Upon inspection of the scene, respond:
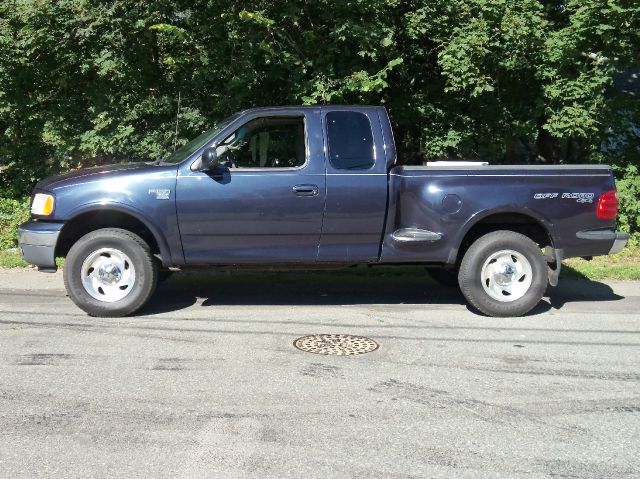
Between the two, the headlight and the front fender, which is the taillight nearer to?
the front fender

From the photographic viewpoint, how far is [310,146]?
695 cm

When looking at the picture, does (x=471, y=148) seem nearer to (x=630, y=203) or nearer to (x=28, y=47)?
(x=630, y=203)

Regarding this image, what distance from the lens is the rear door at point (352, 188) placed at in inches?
269

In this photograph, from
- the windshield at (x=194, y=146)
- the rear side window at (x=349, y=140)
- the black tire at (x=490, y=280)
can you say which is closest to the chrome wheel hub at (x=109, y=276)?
the windshield at (x=194, y=146)

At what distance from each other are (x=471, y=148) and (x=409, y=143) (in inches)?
38.9

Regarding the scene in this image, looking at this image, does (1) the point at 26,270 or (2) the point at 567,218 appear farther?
(1) the point at 26,270

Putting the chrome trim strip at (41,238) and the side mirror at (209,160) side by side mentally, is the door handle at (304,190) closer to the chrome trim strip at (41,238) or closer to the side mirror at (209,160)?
the side mirror at (209,160)

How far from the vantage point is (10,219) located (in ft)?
34.0

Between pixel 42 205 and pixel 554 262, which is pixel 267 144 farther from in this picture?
pixel 554 262

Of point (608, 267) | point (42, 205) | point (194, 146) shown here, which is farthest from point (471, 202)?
point (42, 205)

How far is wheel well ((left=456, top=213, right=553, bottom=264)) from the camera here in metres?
7.18

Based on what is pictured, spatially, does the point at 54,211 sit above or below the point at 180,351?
above

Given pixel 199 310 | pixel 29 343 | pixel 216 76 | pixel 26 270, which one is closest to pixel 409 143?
pixel 216 76

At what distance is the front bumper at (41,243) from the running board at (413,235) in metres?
3.23
